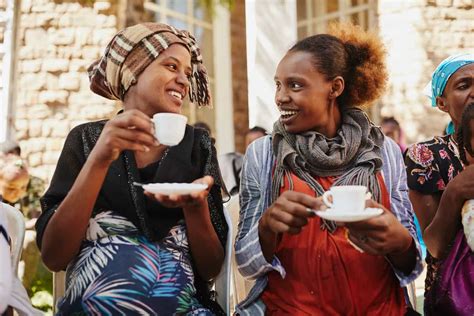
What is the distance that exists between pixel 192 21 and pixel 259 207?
328 inches

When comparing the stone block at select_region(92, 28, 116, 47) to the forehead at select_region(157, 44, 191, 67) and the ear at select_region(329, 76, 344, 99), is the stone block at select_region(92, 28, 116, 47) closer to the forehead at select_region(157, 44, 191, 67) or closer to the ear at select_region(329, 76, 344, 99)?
the forehead at select_region(157, 44, 191, 67)

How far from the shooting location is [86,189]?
2590 millimetres

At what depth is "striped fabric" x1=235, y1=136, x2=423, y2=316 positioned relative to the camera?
2812mm

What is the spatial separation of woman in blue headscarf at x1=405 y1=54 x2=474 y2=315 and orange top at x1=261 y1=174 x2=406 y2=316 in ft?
0.70

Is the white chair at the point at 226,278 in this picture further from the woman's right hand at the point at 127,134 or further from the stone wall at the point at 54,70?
the stone wall at the point at 54,70

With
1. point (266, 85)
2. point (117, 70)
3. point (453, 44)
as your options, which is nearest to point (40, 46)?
point (266, 85)

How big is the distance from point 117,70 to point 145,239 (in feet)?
2.18

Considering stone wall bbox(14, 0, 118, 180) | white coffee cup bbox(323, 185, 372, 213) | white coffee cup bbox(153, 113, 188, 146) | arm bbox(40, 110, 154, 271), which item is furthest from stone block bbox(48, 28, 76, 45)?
white coffee cup bbox(323, 185, 372, 213)

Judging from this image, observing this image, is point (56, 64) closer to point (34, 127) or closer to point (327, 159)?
point (34, 127)

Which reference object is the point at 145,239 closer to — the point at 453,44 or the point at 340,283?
the point at 340,283

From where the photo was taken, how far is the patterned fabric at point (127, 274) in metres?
2.67

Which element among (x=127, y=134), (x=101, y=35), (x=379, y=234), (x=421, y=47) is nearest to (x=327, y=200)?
(x=379, y=234)

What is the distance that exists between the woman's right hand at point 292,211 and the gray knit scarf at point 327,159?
32cm

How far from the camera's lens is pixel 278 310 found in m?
2.82
